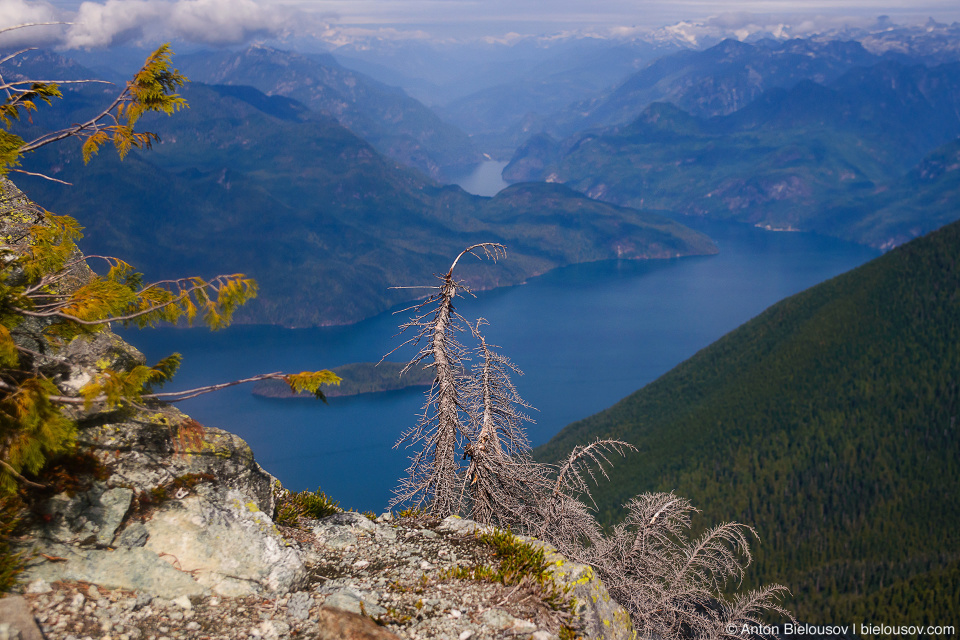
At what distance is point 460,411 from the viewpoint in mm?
12531

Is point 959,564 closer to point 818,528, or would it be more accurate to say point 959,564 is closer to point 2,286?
point 818,528

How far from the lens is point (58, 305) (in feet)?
26.5

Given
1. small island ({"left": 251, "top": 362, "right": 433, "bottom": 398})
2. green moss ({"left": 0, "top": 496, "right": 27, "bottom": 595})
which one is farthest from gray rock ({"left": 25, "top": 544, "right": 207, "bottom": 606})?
small island ({"left": 251, "top": 362, "right": 433, "bottom": 398})

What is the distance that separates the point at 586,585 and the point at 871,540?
10010 cm

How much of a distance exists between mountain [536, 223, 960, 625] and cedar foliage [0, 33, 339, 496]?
8069cm

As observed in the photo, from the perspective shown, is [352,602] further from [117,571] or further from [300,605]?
[117,571]

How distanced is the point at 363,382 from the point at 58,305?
524 feet

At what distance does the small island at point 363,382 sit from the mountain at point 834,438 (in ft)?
189

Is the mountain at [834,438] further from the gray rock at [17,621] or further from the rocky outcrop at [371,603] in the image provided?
the gray rock at [17,621]

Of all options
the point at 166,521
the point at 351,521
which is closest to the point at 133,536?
the point at 166,521

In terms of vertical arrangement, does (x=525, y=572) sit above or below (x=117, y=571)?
below

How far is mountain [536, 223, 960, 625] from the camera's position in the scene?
81562mm

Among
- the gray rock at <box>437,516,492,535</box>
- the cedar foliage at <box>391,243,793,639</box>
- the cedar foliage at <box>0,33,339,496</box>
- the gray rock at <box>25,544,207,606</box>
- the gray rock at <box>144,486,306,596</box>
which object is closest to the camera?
the cedar foliage at <box>0,33,339,496</box>

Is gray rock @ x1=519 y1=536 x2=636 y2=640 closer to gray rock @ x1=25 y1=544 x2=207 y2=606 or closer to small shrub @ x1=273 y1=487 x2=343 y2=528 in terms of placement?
small shrub @ x1=273 y1=487 x2=343 y2=528
